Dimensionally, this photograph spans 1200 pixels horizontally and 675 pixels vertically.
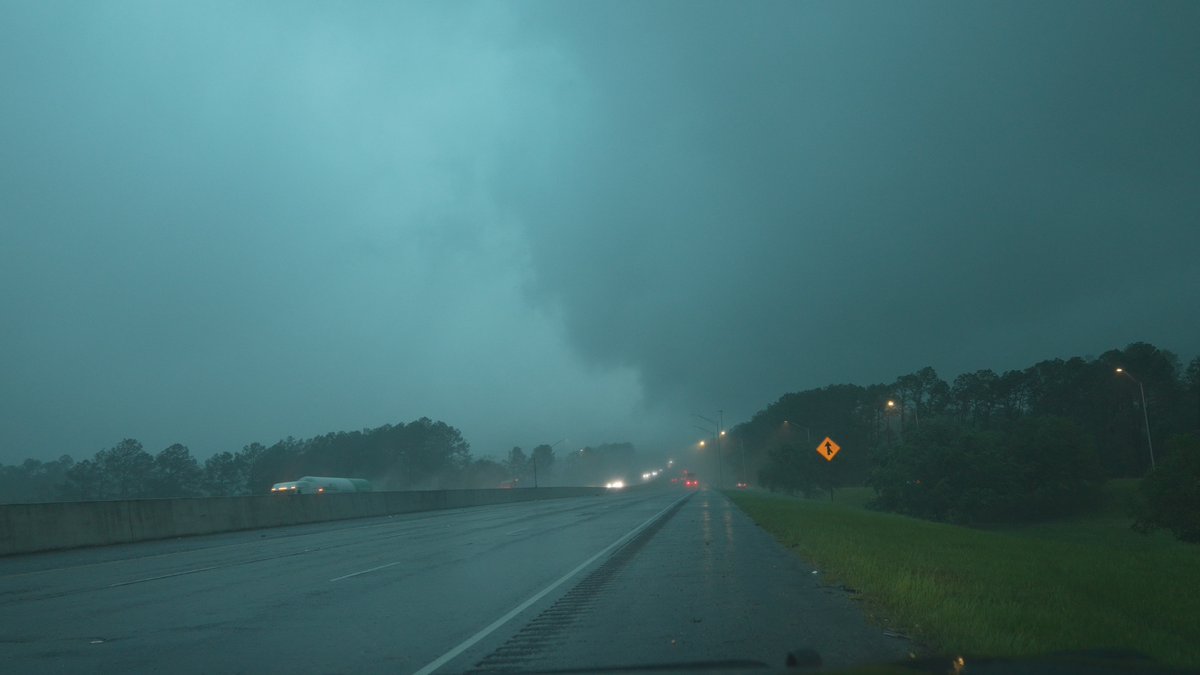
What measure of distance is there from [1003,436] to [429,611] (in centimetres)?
7249

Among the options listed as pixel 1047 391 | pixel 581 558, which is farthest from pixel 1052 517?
pixel 581 558

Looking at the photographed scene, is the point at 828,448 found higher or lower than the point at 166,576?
higher

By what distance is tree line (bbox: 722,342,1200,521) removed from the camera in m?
60.9

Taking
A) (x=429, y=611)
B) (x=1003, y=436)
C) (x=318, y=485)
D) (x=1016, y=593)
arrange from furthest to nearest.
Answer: (x=1003, y=436) → (x=318, y=485) → (x=429, y=611) → (x=1016, y=593)

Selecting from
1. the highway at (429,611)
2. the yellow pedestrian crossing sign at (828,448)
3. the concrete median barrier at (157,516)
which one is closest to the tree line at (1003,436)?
the yellow pedestrian crossing sign at (828,448)

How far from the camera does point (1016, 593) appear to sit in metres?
10.2

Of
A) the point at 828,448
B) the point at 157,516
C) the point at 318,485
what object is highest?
the point at 828,448

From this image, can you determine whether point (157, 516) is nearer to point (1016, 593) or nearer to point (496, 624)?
point (496, 624)

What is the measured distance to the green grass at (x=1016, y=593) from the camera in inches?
293

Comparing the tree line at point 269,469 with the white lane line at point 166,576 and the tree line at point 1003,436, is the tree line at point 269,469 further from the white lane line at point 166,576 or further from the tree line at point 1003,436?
the tree line at point 1003,436

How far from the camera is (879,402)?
406ft

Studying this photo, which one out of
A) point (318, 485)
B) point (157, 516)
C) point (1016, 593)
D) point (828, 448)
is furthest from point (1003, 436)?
point (1016, 593)

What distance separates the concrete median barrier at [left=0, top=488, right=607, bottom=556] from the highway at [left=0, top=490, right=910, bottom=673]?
278 cm

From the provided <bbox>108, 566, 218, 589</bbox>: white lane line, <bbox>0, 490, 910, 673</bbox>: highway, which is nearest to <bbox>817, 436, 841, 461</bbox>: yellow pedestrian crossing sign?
<bbox>0, 490, 910, 673</bbox>: highway
